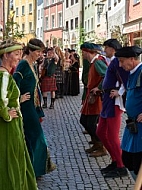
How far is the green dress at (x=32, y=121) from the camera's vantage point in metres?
5.70

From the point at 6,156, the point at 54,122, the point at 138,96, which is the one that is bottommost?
the point at 54,122

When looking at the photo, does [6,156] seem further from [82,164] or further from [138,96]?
[82,164]

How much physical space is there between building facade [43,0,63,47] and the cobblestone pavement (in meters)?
45.3

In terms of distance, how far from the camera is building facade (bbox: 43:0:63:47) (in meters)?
58.4

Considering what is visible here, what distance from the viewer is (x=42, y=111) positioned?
6383 mm

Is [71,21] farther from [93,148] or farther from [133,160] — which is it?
[133,160]

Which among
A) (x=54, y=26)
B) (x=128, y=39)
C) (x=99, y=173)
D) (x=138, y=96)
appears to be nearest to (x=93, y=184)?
(x=99, y=173)

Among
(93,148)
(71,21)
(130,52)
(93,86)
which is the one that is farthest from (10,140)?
(71,21)

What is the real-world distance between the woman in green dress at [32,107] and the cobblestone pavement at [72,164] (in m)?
0.29

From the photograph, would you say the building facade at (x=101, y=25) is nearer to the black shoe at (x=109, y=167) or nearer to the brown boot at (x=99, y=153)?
the brown boot at (x=99, y=153)

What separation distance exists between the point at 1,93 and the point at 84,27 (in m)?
44.0

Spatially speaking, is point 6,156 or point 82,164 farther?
point 82,164

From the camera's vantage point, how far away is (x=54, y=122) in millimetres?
11414

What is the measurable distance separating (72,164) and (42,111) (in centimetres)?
116
